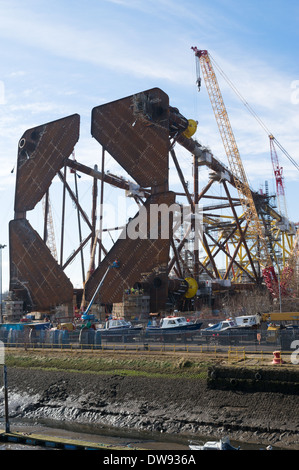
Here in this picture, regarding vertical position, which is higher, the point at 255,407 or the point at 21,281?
the point at 21,281

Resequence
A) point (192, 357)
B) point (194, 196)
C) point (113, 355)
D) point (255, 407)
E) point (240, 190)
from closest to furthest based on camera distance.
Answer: point (255, 407) → point (192, 357) → point (113, 355) → point (194, 196) → point (240, 190)

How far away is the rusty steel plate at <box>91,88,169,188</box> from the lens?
77812mm

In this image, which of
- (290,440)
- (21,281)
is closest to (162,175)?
(21,281)

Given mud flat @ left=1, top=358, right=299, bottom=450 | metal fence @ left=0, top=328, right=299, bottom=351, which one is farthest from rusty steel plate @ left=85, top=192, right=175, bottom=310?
mud flat @ left=1, top=358, right=299, bottom=450

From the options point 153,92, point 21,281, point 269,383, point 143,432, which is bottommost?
point 143,432

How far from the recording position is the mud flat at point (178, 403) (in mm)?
30453

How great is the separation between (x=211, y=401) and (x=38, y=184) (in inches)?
2714

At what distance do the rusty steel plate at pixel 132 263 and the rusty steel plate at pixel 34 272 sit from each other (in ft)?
26.0

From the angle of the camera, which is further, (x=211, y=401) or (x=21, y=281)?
(x=21, y=281)

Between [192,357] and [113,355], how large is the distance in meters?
8.03

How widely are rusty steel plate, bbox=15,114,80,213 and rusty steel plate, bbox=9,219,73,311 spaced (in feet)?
17.2

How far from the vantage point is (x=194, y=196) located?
9250cm

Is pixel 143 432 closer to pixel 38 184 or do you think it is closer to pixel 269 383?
pixel 269 383
